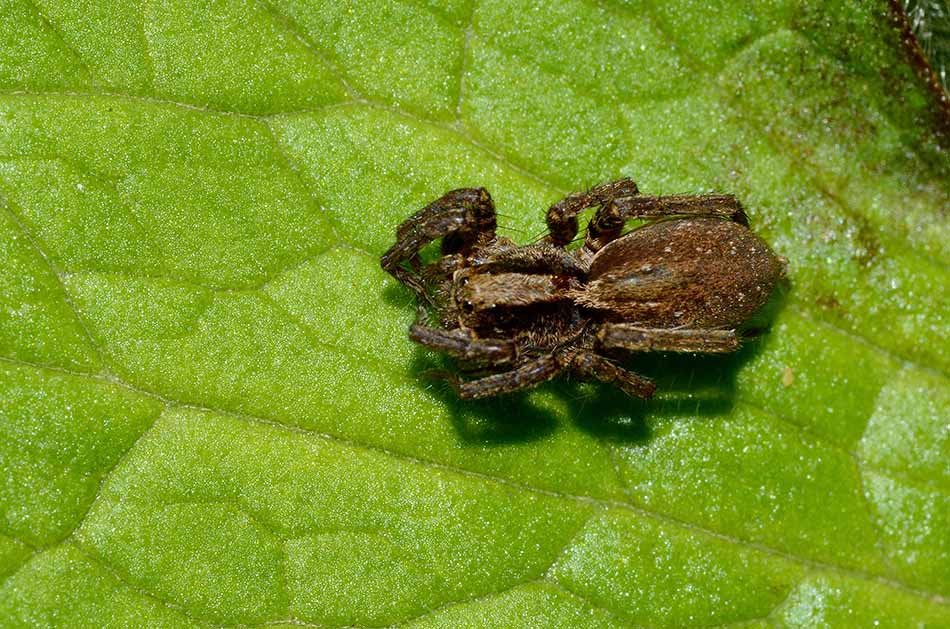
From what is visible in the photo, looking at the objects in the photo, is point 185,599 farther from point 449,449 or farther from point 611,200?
point 611,200

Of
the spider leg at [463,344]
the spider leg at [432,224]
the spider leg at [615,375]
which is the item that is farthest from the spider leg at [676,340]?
the spider leg at [432,224]

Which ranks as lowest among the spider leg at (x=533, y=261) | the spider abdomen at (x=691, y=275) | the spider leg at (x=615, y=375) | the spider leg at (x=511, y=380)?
the spider leg at (x=511, y=380)

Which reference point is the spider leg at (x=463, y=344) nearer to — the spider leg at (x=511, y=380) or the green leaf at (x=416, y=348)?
the spider leg at (x=511, y=380)

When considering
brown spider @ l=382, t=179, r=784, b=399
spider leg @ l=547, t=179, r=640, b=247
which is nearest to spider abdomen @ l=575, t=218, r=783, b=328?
brown spider @ l=382, t=179, r=784, b=399

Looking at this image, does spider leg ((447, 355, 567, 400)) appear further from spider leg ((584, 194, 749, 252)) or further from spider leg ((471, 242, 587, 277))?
spider leg ((584, 194, 749, 252))

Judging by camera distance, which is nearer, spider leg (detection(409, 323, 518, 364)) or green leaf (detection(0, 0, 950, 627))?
green leaf (detection(0, 0, 950, 627))

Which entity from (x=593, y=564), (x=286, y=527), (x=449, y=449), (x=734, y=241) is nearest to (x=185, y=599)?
(x=286, y=527)

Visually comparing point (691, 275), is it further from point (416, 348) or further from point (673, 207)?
point (416, 348)
